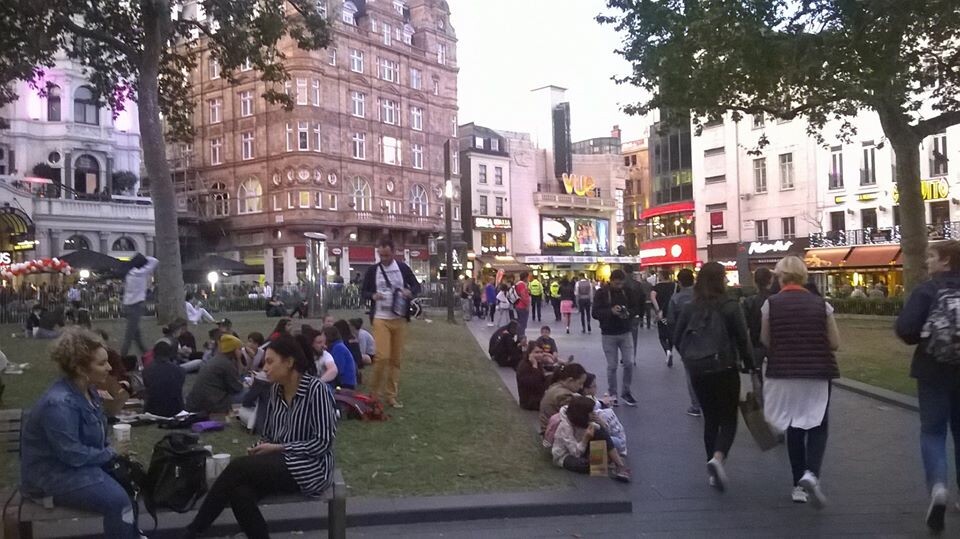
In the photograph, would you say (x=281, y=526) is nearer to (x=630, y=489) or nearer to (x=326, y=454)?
(x=326, y=454)

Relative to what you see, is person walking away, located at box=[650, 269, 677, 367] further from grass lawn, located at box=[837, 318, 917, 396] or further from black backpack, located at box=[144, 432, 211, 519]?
black backpack, located at box=[144, 432, 211, 519]

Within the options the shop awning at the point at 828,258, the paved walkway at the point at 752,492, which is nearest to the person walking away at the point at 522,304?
the paved walkway at the point at 752,492

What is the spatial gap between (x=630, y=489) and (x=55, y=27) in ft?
47.5

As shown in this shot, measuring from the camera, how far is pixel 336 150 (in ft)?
177

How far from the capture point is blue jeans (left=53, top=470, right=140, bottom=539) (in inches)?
172

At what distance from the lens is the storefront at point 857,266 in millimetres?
38938

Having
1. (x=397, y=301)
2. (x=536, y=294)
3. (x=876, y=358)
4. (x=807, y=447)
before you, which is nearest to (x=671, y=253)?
(x=536, y=294)

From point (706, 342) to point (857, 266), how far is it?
124ft

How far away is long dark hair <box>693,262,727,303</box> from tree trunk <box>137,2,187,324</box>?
42.0 ft

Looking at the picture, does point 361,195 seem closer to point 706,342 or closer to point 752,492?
point 706,342

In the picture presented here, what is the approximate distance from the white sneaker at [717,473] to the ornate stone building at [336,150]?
46.9m

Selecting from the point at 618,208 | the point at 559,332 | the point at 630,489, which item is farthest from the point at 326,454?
the point at 618,208

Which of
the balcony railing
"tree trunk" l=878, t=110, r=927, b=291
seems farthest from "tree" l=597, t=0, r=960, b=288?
the balcony railing

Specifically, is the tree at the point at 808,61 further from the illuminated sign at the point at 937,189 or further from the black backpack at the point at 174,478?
the illuminated sign at the point at 937,189
